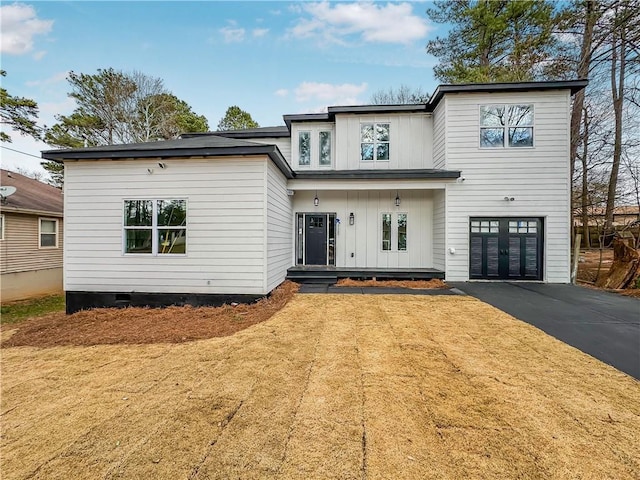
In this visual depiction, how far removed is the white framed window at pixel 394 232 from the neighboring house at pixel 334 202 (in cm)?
4

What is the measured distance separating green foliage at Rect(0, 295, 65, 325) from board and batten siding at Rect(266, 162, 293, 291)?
634 cm

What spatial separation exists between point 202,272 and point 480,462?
224 inches

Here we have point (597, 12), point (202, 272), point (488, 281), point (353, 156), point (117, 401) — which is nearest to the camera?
point (117, 401)

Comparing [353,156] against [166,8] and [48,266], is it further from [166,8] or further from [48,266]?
[48,266]

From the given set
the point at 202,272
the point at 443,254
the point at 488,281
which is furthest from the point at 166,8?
the point at 488,281

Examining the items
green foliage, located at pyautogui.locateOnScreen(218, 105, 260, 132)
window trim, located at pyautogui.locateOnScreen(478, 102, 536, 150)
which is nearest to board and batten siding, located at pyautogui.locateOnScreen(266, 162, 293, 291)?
window trim, located at pyautogui.locateOnScreen(478, 102, 536, 150)

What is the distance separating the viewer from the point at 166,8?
35.3ft

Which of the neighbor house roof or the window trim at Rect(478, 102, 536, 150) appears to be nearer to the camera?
the window trim at Rect(478, 102, 536, 150)

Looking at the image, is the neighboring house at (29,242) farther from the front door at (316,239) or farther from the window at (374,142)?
the window at (374,142)

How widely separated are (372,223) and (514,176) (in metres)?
4.41

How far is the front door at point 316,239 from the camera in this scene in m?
9.77

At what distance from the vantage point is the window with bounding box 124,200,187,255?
6.23 m

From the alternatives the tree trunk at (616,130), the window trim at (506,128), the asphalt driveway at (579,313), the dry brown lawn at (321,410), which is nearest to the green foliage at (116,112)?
the dry brown lawn at (321,410)

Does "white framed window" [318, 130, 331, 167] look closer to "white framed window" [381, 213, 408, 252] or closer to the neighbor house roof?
"white framed window" [381, 213, 408, 252]
